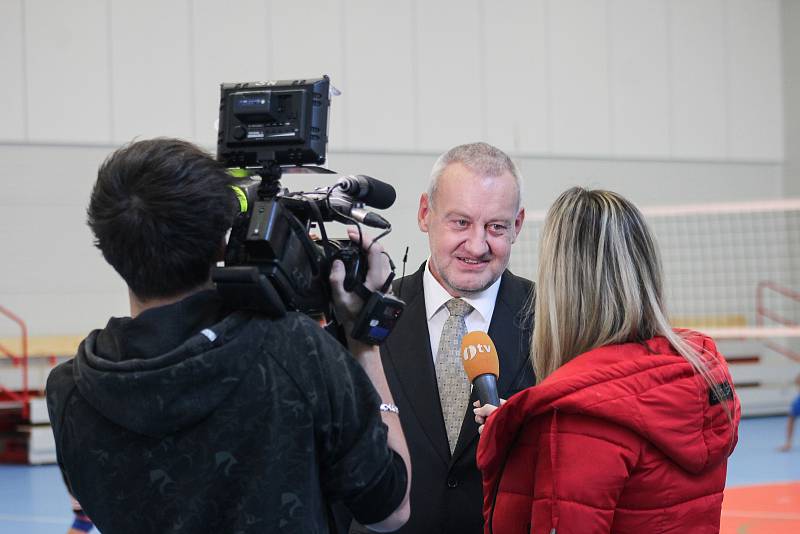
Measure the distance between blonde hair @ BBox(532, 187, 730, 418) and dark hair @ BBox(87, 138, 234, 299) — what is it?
0.80 metres

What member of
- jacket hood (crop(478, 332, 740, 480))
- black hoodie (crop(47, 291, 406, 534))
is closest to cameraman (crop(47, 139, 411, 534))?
black hoodie (crop(47, 291, 406, 534))

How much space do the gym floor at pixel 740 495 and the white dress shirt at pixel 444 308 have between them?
13.9ft

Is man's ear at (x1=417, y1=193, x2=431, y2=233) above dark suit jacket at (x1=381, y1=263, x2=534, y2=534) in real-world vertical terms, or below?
above

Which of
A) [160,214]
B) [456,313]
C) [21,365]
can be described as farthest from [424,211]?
[21,365]

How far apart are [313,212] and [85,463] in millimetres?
629

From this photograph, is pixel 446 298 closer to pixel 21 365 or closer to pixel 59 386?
pixel 59 386

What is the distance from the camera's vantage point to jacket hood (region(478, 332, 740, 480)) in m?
1.92

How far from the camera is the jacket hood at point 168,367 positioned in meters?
1.59

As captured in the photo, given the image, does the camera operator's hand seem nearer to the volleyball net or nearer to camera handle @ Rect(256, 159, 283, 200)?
camera handle @ Rect(256, 159, 283, 200)

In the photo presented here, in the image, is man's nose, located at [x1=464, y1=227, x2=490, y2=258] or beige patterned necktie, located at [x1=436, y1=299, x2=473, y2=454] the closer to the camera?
beige patterned necktie, located at [x1=436, y1=299, x2=473, y2=454]

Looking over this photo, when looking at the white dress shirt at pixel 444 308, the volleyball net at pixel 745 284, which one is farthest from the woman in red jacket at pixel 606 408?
the volleyball net at pixel 745 284

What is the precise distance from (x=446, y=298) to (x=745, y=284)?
12.2 m

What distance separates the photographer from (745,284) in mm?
14125

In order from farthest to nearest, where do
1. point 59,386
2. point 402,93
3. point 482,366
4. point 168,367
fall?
point 402,93 < point 482,366 < point 59,386 < point 168,367
